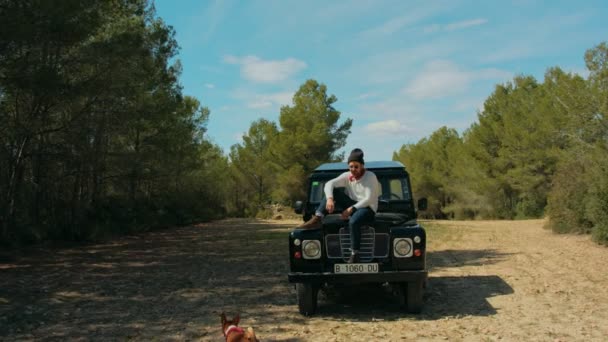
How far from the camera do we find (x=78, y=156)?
1552 cm

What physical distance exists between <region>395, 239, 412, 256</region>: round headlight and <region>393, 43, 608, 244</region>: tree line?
1009 centimetres

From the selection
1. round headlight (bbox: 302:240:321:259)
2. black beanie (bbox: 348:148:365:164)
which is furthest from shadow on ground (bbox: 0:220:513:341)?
black beanie (bbox: 348:148:365:164)

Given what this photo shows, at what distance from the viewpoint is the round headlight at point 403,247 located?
21.2 ft

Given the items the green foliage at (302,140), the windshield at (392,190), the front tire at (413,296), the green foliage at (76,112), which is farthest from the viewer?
the green foliage at (302,140)

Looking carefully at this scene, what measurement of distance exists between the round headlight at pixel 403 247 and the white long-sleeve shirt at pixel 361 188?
51 cm

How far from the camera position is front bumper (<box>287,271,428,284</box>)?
6352 mm

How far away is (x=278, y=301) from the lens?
780 cm

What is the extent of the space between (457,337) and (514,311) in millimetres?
1637

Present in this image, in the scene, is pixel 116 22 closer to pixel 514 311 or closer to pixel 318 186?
pixel 318 186

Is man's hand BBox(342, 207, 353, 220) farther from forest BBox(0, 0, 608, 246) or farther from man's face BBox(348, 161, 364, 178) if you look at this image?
forest BBox(0, 0, 608, 246)

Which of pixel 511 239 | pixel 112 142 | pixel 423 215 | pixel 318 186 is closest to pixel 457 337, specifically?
pixel 318 186

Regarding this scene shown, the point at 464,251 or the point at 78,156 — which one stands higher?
the point at 78,156

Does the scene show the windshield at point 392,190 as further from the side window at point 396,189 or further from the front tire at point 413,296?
the front tire at point 413,296

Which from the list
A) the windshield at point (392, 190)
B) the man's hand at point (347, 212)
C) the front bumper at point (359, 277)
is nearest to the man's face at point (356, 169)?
the man's hand at point (347, 212)
